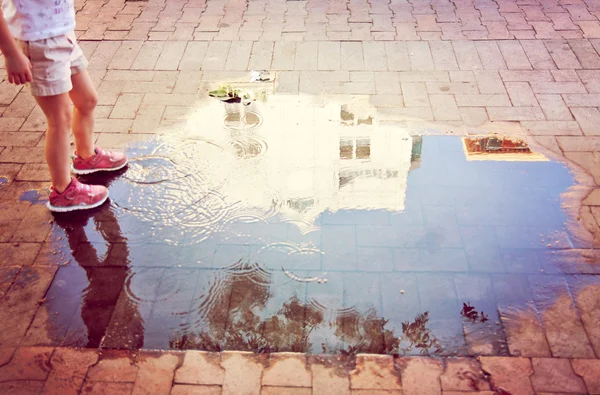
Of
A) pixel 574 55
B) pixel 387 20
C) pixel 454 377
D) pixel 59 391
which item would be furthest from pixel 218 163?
pixel 574 55

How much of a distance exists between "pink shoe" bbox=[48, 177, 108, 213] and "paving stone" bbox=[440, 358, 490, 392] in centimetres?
262

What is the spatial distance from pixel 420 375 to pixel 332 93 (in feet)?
9.74

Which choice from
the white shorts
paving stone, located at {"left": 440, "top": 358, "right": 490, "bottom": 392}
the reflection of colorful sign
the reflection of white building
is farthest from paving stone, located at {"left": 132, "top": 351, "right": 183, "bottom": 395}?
the reflection of colorful sign

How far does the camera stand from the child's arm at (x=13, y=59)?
3158 millimetres

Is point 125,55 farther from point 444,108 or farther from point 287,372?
point 287,372

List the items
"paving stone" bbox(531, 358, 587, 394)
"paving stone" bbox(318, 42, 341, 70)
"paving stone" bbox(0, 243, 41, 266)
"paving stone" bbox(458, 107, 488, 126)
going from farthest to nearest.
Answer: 1. "paving stone" bbox(318, 42, 341, 70)
2. "paving stone" bbox(458, 107, 488, 126)
3. "paving stone" bbox(0, 243, 41, 266)
4. "paving stone" bbox(531, 358, 587, 394)

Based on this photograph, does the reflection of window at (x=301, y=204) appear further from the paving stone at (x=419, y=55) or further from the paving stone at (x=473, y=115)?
the paving stone at (x=419, y=55)

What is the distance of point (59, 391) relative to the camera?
288cm

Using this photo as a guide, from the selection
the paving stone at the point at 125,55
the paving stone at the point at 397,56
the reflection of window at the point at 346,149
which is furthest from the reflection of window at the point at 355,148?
the paving stone at the point at 125,55

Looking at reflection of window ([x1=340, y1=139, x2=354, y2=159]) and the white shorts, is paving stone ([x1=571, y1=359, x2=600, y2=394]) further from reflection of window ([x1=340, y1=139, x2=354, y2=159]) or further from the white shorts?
the white shorts

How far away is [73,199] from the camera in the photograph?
12.9 ft

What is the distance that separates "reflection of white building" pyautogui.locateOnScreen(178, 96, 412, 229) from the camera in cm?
407

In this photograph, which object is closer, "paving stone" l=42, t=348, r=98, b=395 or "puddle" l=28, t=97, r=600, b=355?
"paving stone" l=42, t=348, r=98, b=395

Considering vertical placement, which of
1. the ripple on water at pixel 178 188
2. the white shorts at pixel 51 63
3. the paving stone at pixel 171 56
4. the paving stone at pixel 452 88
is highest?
the white shorts at pixel 51 63
